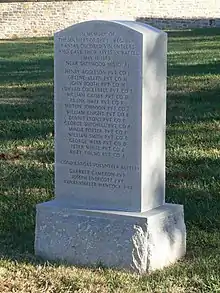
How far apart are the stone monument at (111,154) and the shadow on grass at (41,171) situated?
0.98ft

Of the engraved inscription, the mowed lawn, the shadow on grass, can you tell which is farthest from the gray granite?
the shadow on grass

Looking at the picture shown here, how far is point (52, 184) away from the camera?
7.20 meters

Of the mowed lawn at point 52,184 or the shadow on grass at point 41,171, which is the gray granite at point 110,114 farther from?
the shadow on grass at point 41,171

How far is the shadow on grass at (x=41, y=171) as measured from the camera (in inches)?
238

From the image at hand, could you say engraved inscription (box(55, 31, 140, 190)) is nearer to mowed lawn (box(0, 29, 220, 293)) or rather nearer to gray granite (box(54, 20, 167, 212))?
gray granite (box(54, 20, 167, 212))

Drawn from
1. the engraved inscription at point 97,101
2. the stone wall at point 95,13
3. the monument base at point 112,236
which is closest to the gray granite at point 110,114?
the engraved inscription at point 97,101

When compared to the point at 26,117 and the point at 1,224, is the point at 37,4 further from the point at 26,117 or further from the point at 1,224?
the point at 1,224

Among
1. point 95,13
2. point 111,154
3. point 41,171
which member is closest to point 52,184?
point 41,171

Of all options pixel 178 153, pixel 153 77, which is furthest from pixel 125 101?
pixel 178 153

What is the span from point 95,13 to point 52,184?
2896cm

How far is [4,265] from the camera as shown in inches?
209

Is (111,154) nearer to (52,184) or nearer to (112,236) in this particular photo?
(112,236)

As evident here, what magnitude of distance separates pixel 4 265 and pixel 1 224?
0.88 metres

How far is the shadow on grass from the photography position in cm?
605
